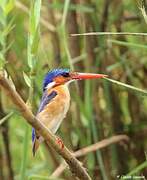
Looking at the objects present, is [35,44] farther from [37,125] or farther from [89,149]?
[89,149]

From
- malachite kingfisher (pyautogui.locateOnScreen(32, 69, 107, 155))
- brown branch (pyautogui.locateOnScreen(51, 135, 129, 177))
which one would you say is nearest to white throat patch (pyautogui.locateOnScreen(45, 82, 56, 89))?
malachite kingfisher (pyautogui.locateOnScreen(32, 69, 107, 155))

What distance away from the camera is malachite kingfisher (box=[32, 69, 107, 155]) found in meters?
1.23

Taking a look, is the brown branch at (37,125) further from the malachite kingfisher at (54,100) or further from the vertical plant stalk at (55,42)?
the vertical plant stalk at (55,42)

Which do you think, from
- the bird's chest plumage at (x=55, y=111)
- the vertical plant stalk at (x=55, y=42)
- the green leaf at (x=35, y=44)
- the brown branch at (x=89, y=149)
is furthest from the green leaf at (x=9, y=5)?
the vertical plant stalk at (x=55, y=42)

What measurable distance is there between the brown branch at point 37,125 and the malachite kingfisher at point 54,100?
0.22 metres

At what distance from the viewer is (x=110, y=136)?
6.98ft

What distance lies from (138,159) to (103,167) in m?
0.18

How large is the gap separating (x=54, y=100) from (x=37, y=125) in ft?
1.43

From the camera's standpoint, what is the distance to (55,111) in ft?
4.10

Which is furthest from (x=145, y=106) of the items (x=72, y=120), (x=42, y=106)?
(x=42, y=106)

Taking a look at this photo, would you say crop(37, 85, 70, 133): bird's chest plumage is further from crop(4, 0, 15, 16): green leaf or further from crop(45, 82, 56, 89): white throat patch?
crop(4, 0, 15, 16): green leaf

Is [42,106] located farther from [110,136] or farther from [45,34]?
[45,34]

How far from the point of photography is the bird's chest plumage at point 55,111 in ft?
4.04

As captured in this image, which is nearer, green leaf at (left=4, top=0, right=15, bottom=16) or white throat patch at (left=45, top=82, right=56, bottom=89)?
green leaf at (left=4, top=0, right=15, bottom=16)
